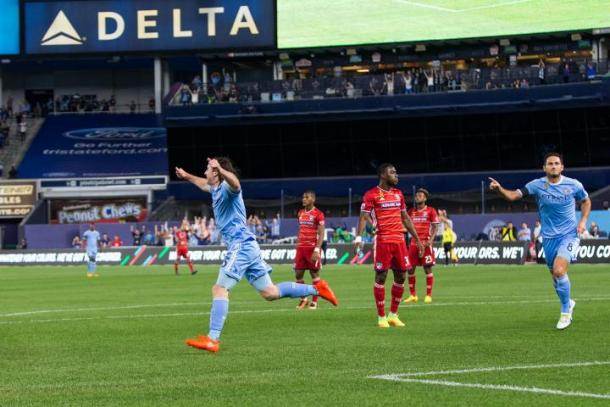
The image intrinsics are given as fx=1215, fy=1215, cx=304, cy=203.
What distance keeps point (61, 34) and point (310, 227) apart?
191ft

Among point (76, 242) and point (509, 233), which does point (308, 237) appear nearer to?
point (509, 233)

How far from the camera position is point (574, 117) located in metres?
72.9

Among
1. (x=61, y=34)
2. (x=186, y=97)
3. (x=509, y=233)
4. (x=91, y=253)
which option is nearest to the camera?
(x=91, y=253)

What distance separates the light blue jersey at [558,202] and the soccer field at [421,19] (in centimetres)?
5511

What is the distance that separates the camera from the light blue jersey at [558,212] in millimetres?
17375

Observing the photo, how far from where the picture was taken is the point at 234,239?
1558cm

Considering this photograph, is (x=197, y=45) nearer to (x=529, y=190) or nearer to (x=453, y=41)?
(x=453, y=41)

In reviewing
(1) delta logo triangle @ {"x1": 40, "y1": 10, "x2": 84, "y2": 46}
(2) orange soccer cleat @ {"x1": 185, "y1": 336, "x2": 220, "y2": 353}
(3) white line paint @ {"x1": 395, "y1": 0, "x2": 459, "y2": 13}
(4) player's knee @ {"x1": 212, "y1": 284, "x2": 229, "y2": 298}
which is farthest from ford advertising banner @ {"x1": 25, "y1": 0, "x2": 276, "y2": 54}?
(2) orange soccer cleat @ {"x1": 185, "y1": 336, "x2": 220, "y2": 353}

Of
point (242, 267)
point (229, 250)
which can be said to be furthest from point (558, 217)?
point (229, 250)

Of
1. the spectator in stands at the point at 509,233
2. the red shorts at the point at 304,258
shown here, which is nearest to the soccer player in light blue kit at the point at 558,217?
the red shorts at the point at 304,258

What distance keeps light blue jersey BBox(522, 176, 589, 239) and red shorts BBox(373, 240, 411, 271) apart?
271 cm

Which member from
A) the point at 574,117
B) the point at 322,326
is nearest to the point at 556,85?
the point at 574,117

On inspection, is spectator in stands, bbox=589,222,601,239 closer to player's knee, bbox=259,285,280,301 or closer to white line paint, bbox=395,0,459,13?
white line paint, bbox=395,0,459,13

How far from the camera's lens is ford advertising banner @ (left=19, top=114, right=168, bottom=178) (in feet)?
271
